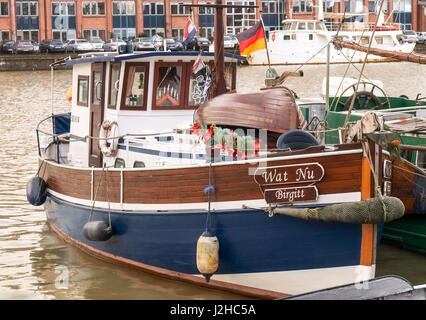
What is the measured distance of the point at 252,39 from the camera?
12.9 m

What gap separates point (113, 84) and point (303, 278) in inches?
178

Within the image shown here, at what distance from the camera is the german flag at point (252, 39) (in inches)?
504

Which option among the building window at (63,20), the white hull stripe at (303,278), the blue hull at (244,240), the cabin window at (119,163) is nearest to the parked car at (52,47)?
the building window at (63,20)

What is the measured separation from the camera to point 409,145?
12.7 m

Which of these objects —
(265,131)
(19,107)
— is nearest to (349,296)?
(265,131)

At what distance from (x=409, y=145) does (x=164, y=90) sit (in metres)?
3.81

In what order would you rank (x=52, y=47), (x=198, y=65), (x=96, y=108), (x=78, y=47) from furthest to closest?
(x=78, y=47), (x=52, y=47), (x=96, y=108), (x=198, y=65)

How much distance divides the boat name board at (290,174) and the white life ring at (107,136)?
3.16 meters

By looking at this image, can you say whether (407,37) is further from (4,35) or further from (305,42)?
(4,35)

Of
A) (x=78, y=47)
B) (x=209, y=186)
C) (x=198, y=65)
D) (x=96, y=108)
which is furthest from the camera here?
(x=78, y=47)

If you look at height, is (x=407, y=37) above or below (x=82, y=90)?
above

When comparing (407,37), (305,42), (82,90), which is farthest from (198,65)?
(407,37)
